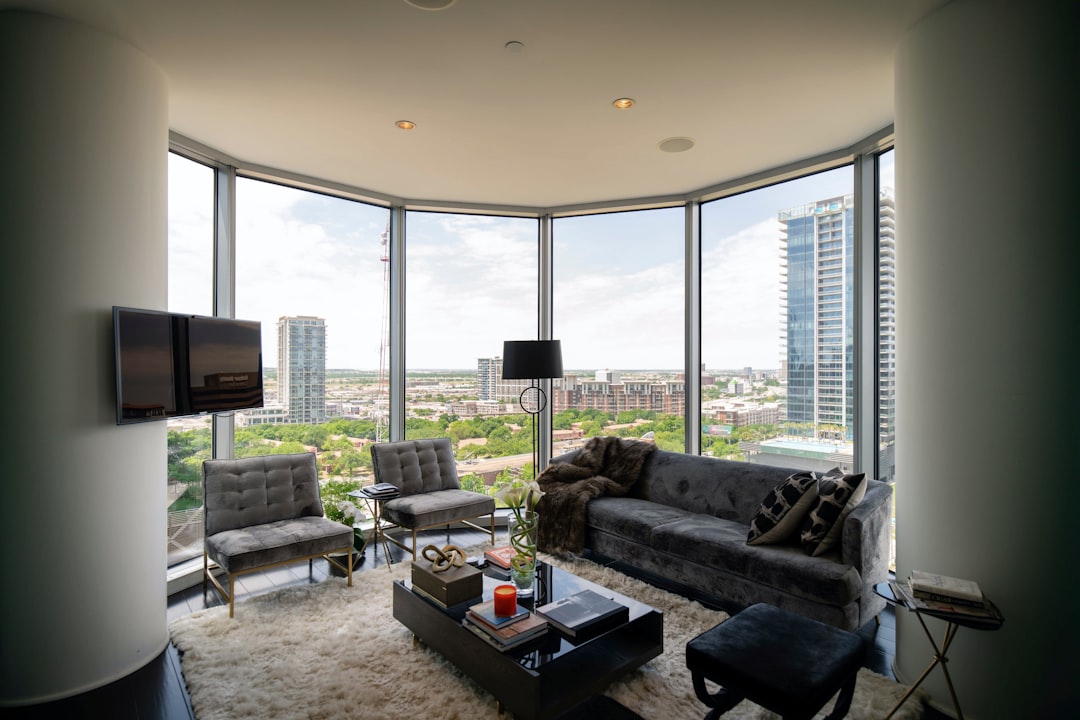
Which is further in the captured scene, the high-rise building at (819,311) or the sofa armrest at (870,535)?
the high-rise building at (819,311)

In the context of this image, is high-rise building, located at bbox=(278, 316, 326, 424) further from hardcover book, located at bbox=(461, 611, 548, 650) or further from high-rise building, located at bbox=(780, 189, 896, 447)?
high-rise building, located at bbox=(780, 189, 896, 447)

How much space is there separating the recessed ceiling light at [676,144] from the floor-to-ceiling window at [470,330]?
6.67 feet

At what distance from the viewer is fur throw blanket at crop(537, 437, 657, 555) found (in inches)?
170

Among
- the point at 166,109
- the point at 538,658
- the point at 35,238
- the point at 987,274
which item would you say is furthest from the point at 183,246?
the point at 987,274

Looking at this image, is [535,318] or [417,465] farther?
[535,318]

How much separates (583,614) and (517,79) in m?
2.79

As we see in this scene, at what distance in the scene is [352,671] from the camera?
108 inches

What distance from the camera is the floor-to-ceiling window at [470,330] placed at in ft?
18.1

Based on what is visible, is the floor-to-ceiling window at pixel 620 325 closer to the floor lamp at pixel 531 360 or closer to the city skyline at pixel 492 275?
the city skyline at pixel 492 275

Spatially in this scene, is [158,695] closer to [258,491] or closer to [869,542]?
[258,491]

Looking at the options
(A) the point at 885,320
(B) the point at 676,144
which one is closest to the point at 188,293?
(B) the point at 676,144

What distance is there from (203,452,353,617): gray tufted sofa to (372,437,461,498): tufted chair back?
2.08ft

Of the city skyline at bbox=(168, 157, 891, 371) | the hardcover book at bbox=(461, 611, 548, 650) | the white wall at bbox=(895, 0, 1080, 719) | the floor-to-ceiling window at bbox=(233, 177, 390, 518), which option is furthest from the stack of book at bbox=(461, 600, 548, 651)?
the city skyline at bbox=(168, 157, 891, 371)

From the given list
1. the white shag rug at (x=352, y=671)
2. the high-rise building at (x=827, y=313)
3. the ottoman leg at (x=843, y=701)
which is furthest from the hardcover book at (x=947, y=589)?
the high-rise building at (x=827, y=313)
